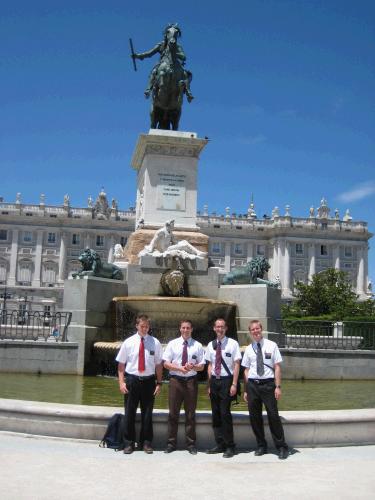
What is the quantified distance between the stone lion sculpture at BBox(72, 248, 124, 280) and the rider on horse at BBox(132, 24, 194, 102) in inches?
226

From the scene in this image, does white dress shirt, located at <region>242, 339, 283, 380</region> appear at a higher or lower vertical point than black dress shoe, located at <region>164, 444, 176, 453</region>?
higher

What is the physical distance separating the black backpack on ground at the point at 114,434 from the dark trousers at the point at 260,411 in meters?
1.45

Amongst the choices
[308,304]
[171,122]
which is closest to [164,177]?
[171,122]

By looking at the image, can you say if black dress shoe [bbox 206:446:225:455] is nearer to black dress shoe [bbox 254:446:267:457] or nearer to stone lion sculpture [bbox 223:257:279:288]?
black dress shoe [bbox 254:446:267:457]

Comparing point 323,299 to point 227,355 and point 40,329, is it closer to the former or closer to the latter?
point 40,329

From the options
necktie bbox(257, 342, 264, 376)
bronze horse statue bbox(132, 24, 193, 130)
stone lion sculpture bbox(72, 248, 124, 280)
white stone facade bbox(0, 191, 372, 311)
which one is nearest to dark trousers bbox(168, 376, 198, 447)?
necktie bbox(257, 342, 264, 376)

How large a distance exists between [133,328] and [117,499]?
31.4 feet

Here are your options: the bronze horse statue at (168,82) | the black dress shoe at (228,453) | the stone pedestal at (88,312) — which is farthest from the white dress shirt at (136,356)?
the bronze horse statue at (168,82)

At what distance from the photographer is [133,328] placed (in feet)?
48.1

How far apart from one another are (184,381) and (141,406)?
1.85 ft

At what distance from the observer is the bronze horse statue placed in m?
18.1

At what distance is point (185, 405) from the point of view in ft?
22.9

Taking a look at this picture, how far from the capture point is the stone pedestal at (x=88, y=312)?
1440cm

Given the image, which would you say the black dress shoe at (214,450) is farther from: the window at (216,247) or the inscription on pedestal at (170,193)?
the window at (216,247)
